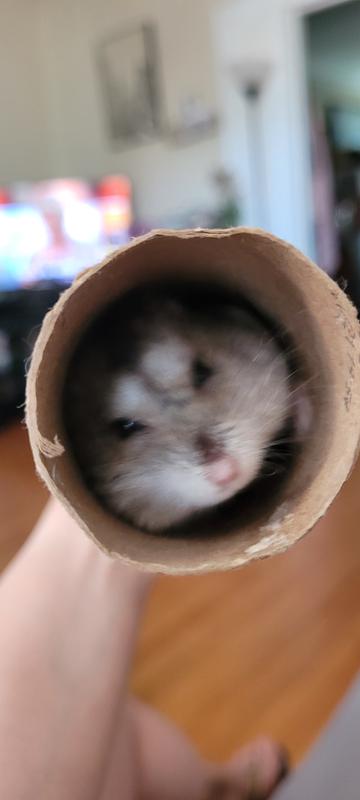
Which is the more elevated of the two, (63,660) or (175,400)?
(175,400)

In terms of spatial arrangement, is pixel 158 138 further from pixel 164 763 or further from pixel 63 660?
pixel 63 660

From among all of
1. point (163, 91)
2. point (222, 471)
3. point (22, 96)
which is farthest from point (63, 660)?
point (22, 96)

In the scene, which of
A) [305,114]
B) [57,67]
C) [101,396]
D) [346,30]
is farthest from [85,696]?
[57,67]

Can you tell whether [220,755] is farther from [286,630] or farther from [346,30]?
[346,30]

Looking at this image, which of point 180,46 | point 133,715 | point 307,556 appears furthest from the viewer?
point 180,46

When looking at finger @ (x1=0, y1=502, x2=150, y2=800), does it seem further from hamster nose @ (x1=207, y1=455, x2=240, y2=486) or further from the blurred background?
the blurred background
